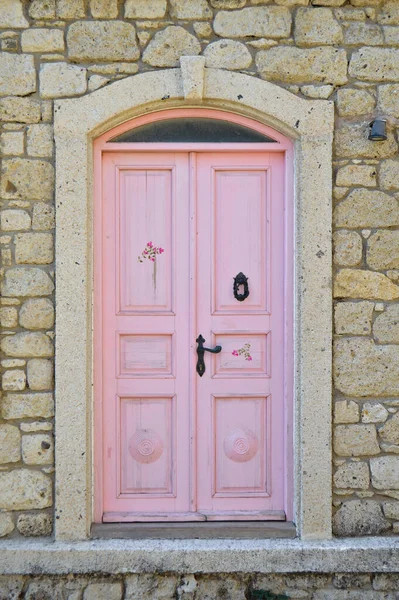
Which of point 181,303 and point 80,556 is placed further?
point 181,303

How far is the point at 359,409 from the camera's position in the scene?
3.53 meters

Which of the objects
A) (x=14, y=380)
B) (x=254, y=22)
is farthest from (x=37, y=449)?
(x=254, y=22)

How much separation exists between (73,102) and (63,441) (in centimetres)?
195

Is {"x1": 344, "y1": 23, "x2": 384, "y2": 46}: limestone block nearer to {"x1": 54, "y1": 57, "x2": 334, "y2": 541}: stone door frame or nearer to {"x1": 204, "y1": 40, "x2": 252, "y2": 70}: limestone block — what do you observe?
{"x1": 54, "y1": 57, "x2": 334, "y2": 541}: stone door frame

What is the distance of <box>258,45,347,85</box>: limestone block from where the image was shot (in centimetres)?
351

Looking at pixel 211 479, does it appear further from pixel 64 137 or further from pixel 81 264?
pixel 64 137

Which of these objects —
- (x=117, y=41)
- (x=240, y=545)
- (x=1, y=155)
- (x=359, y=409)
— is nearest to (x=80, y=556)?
(x=240, y=545)

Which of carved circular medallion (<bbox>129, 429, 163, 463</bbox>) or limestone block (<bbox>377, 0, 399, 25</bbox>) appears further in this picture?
carved circular medallion (<bbox>129, 429, 163, 463</bbox>)

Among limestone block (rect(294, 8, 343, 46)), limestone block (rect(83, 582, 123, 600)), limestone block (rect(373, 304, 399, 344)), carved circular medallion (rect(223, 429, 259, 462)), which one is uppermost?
limestone block (rect(294, 8, 343, 46))

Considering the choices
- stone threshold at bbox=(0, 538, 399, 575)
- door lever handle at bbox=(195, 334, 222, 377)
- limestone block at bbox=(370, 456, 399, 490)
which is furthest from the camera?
door lever handle at bbox=(195, 334, 222, 377)

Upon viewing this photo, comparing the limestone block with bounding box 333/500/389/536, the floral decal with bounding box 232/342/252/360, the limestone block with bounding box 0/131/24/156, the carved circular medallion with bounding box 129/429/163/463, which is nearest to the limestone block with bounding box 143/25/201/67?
the limestone block with bounding box 0/131/24/156

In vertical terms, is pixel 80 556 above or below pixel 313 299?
below

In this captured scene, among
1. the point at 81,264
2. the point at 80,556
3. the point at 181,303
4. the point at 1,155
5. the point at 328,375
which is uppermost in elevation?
the point at 1,155

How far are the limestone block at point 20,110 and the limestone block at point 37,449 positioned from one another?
1825 millimetres
